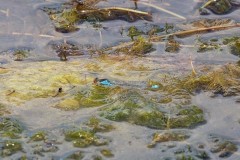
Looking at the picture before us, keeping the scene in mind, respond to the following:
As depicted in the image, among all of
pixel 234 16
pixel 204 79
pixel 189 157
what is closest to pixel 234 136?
pixel 189 157

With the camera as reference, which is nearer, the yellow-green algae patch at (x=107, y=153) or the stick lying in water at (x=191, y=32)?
the yellow-green algae patch at (x=107, y=153)

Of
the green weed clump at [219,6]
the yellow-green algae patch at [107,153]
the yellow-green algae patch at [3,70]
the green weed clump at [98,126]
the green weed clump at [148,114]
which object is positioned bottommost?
the yellow-green algae patch at [107,153]

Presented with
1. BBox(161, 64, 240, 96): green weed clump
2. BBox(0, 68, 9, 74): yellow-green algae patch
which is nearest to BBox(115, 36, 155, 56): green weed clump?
BBox(161, 64, 240, 96): green weed clump

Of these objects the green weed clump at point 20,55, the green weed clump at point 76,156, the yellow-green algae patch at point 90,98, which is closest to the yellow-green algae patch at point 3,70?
the green weed clump at point 20,55

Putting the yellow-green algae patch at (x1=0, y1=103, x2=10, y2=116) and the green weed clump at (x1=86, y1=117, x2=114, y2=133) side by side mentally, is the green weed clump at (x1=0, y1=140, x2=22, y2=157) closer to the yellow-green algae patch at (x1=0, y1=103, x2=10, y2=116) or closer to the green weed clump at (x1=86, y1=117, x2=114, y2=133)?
the yellow-green algae patch at (x1=0, y1=103, x2=10, y2=116)

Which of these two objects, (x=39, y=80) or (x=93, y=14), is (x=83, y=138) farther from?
(x=93, y=14)

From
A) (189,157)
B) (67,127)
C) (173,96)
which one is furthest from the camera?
(173,96)

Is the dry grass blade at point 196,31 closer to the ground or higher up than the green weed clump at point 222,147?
higher up

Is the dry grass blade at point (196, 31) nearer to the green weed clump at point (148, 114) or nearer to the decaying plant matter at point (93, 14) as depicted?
the decaying plant matter at point (93, 14)

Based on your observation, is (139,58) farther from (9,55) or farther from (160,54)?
(9,55)
